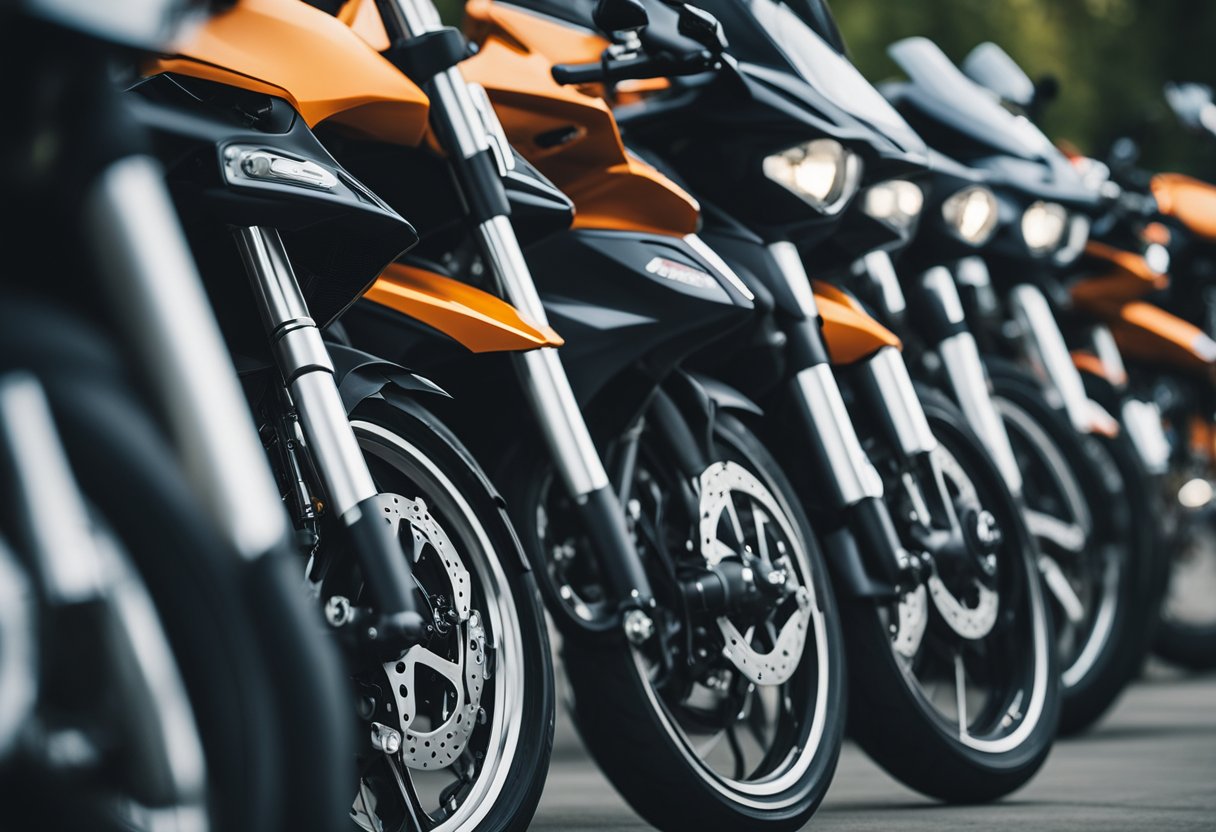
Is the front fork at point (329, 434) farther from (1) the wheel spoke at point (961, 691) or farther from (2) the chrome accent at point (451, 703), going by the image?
(1) the wheel spoke at point (961, 691)

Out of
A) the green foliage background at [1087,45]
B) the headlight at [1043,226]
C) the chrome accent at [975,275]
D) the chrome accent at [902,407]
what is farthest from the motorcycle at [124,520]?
the green foliage background at [1087,45]

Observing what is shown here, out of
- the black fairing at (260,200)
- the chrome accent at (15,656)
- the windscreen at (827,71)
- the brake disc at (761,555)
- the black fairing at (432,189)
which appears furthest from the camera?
the windscreen at (827,71)

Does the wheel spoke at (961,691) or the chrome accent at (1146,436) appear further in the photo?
the chrome accent at (1146,436)

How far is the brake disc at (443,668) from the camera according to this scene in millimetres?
2660

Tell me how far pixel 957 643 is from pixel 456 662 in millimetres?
1719

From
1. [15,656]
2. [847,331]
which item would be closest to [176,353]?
[15,656]

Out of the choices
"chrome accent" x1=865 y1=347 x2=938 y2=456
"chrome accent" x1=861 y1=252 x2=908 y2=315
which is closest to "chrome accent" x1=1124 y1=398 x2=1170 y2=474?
"chrome accent" x1=861 y1=252 x2=908 y2=315

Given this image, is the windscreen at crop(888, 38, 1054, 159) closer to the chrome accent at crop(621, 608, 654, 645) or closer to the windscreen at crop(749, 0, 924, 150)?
the windscreen at crop(749, 0, 924, 150)

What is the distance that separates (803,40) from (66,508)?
115 inches

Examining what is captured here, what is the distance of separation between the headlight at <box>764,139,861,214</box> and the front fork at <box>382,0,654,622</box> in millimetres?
856

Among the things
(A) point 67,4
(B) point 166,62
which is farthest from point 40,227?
(B) point 166,62

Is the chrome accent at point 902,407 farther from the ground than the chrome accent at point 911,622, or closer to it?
farther from the ground

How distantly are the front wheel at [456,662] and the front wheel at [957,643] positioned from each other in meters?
1.09

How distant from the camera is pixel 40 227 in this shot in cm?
166
